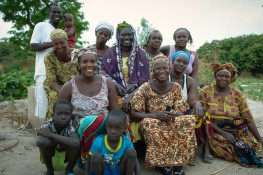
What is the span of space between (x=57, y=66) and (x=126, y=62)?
1.02m

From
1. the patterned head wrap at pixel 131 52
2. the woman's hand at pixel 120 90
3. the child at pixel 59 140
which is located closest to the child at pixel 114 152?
the child at pixel 59 140

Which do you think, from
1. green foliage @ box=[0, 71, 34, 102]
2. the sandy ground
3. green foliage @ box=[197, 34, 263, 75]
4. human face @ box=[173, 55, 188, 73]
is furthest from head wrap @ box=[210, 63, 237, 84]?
green foliage @ box=[197, 34, 263, 75]

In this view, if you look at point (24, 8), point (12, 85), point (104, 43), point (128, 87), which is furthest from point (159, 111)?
point (24, 8)

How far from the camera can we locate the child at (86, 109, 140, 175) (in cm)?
271

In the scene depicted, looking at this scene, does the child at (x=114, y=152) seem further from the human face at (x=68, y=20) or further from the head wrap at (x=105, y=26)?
Result: the human face at (x=68, y=20)

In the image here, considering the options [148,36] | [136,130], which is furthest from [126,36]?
[136,130]

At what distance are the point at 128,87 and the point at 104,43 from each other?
38.0 inches

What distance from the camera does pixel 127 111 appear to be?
12.1 feet

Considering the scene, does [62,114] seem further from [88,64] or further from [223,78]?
[223,78]

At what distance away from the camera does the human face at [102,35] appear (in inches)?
170

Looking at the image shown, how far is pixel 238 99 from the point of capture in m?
3.99

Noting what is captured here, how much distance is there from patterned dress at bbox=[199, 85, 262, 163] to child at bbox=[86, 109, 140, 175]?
64.5 inches

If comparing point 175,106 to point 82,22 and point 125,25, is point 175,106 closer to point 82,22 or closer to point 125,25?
point 125,25

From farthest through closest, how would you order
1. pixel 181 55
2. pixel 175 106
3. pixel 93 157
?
pixel 181 55 < pixel 175 106 < pixel 93 157
